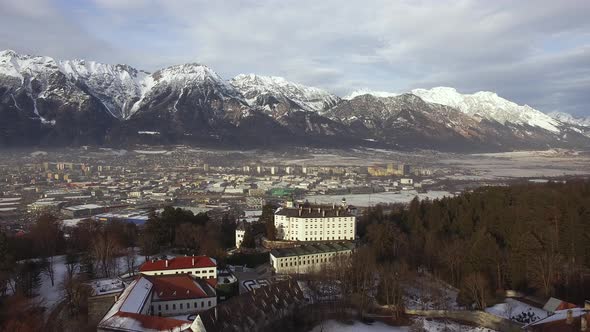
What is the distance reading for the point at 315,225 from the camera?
40281 millimetres

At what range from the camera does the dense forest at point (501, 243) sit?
2733 cm

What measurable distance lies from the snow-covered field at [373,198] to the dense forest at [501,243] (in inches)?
1142

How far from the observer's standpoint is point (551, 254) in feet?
95.1

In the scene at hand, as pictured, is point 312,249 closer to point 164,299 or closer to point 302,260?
point 302,260

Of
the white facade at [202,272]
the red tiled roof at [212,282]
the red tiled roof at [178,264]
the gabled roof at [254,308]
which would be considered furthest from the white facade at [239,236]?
the gabled roof at [254,308]

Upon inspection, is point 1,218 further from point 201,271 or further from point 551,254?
point 551,254

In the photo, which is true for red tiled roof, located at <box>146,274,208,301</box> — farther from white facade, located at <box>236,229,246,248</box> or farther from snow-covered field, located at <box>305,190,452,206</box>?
snow-covered field, located at <box>305,190,452,206</box>

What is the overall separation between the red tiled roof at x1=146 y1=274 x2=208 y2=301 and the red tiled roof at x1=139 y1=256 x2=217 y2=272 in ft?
8.24

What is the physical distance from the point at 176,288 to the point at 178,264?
379 cm

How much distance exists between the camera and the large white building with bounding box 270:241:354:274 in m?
32.5

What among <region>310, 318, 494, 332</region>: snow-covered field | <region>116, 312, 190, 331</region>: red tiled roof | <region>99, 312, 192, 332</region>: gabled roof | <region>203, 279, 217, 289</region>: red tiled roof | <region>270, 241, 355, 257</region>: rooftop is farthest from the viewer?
<region>270, 241, 355, 257</region>: rooftop

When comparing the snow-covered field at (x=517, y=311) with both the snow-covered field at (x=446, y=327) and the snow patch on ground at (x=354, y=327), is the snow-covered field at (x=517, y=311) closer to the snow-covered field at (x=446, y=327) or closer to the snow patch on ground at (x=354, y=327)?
the snow-covered field at (x=446, y=327)

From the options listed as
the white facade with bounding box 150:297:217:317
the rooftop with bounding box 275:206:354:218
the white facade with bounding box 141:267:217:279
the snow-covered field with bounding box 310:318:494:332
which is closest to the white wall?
the white facade with bounding box 141:267:217:279

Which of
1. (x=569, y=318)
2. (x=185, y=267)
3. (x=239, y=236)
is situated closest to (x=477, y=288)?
(x=569, y=318)
